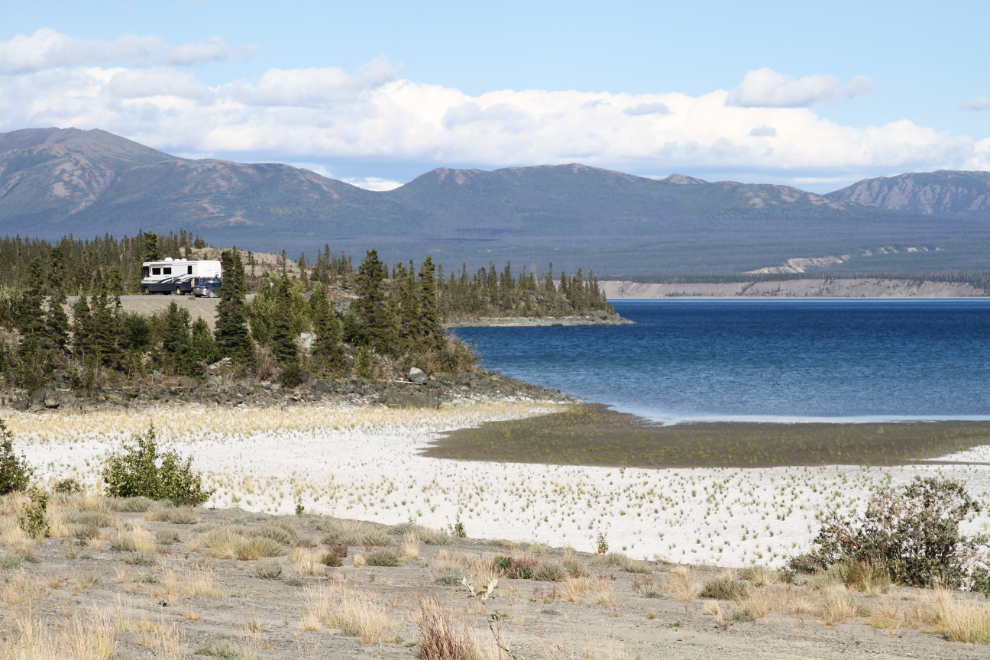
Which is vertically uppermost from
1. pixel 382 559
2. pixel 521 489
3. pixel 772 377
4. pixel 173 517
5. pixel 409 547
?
pixel 382 559

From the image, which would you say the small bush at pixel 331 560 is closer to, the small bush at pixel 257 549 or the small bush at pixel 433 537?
the small bush at pixel 257 549

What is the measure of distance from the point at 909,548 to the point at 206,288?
63.7m

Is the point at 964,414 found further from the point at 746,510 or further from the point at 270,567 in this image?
the point at 270,567

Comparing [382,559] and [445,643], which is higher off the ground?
[445,643]

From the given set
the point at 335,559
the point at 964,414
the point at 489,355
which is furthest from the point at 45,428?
the point at 489,355

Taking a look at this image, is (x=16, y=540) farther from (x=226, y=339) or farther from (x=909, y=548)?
(x=226, y=339)

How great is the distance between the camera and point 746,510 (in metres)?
21.5

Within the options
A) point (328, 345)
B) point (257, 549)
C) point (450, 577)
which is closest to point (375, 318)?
point (328, 345)

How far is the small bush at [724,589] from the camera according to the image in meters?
12.5

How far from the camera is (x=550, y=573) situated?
14.0m

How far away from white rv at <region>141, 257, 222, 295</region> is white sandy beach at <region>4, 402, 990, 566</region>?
114ft

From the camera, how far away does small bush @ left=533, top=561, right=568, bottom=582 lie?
13938 millimetres

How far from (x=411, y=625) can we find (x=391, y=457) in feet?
65.5

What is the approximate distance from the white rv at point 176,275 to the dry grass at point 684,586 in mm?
62201
